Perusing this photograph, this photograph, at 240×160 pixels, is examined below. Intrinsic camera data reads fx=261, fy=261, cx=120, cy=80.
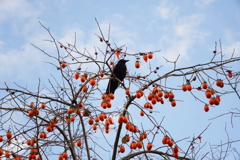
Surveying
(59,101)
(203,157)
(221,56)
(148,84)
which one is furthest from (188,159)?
(59,101)

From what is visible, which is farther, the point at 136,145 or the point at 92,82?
the point at 92,82

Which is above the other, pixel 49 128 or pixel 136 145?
pixel 49 128

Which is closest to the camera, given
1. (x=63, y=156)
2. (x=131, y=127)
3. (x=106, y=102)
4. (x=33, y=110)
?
(x=131, y=127)

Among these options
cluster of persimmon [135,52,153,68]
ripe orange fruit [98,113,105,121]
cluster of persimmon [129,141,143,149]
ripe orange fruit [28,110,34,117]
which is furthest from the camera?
cluster of persimmon [135,52,153,68]

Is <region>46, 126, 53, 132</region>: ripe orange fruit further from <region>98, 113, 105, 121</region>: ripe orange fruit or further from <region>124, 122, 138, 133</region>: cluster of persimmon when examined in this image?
<region>124, 122, 138, 133</region>: cluster of persimmon

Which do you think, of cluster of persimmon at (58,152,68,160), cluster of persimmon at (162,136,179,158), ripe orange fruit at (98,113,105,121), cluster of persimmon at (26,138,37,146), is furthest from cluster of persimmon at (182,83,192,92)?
cluster of persimmon at (26,138,37,146)

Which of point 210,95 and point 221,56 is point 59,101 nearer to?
point 210,95

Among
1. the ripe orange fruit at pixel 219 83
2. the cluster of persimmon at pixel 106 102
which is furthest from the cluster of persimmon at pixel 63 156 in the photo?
the ripe orange fruit at pixel 219 83

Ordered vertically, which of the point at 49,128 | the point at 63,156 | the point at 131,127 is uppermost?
the point at 49,128

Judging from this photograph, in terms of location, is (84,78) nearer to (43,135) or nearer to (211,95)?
(43,135)

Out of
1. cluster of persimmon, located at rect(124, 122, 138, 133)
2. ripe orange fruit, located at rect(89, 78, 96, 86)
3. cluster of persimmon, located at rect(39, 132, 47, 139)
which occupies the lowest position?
cluster of persimmon, located at rect(124, 122, 138, 133)

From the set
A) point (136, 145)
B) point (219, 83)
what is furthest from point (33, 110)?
point (219, 83)

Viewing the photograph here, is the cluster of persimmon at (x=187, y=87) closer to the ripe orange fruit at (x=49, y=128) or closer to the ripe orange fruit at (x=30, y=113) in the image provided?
the ripe orange fruit at (x=49, y=128)

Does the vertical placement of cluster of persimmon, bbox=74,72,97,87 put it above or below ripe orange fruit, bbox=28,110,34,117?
above
